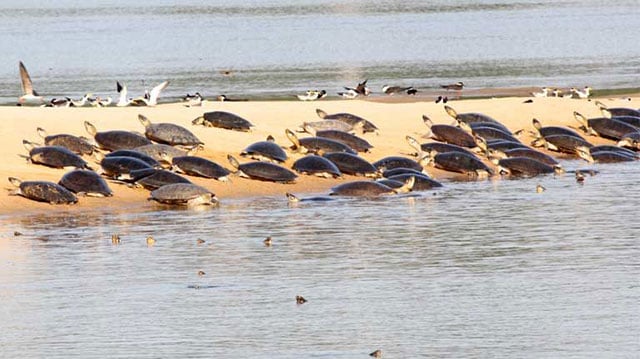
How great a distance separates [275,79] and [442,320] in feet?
104

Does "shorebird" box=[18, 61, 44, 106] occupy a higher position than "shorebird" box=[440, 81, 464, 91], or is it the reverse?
"shorebird" box=[440, 81, 464, 91]

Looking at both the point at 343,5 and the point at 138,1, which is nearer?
the point at 343,5

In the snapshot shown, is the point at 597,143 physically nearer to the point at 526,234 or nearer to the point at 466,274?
the point at 526,234

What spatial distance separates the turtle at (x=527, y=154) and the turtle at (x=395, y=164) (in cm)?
194

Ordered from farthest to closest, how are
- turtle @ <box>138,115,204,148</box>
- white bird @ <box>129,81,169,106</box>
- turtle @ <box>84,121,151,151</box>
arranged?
white bird @ <box>129,81,169,106</box> < turtle @ <box>138,115,204,148</box> < turtle @ <box>84,121,151,151</box>

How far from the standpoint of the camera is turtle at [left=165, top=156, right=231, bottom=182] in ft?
68.4

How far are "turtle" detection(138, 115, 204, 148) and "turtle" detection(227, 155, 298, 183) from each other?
1358 mm

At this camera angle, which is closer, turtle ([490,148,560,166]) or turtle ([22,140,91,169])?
turtle ([22,140,91,169])

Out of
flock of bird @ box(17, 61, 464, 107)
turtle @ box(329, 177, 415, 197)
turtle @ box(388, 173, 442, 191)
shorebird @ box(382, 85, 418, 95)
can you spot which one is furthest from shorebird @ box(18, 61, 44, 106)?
turtle @ box(329, 177, 415, 197)

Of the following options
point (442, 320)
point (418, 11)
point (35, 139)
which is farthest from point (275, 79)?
→ point (418, 11)

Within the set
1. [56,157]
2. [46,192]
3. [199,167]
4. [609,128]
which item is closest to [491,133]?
[609,128]

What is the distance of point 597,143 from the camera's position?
26.3 meters

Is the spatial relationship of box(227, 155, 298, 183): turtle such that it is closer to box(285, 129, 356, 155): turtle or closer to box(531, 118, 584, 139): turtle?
box(285, 129, 356, 155): turtle

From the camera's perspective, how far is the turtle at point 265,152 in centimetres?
2206
